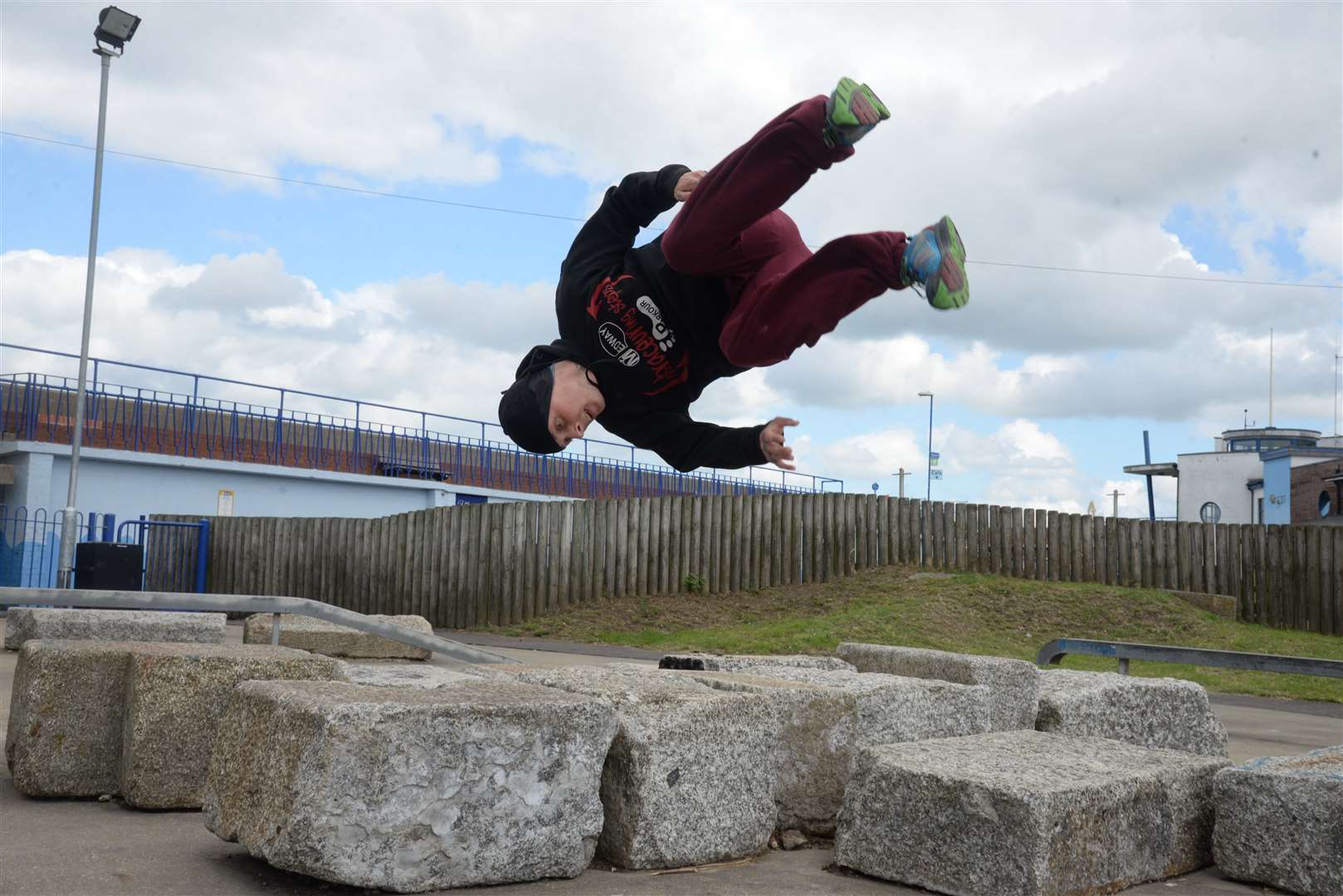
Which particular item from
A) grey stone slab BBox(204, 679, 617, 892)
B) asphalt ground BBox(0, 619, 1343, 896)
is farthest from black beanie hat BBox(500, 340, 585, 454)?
asphalt ground BBox(0, 619, 1343, 896)

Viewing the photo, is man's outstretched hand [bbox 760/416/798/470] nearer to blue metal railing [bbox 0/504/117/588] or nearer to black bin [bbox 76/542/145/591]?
black bin [bbox 76/542/145/591]

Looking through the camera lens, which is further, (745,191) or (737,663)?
(737,663)

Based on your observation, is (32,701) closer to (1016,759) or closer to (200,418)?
(1016,759)

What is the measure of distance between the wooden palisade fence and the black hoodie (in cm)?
1279

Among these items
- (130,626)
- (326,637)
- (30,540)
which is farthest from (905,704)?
(30,540)

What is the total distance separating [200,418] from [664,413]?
62.4ft

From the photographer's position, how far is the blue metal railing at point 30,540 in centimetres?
1959

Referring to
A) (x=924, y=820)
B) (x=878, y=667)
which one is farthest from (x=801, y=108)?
(x=878, y=667)

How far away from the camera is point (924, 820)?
368cm

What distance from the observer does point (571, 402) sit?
14.6ft

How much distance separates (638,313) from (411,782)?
2120 millimetres

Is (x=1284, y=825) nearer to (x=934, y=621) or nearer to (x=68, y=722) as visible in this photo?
(x=68, y=722)

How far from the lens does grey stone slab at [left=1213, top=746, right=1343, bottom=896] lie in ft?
12.4

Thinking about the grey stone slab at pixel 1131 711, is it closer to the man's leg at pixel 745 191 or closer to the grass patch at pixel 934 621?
the man's leg at pixel 745 191
